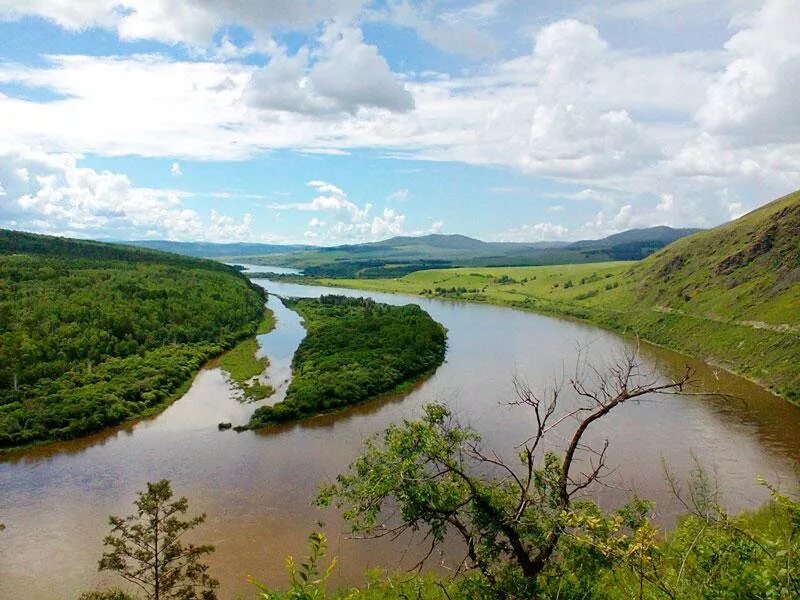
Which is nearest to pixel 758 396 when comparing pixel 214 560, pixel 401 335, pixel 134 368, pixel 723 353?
pixel 723 353

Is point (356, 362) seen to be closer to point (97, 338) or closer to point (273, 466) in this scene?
point (273, 466)

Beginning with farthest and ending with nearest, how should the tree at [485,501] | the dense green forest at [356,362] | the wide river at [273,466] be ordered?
1. the dense green forest at [356,362]
2. the wide river at [273,466]
3. the tree at [485,501]

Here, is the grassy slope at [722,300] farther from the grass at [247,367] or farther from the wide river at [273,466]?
the grass at [247,367]

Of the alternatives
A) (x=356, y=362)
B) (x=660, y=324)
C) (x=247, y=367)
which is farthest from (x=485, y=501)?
(x=660, y=324)

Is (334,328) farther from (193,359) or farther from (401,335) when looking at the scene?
(193,359)

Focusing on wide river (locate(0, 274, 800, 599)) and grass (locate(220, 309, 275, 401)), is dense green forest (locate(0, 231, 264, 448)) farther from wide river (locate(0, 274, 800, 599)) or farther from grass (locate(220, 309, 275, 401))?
wide river (locate(0, 274, 800, 599))

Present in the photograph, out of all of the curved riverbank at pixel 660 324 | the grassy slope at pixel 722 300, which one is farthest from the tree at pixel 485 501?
the grassy slope at pixel 722 300
